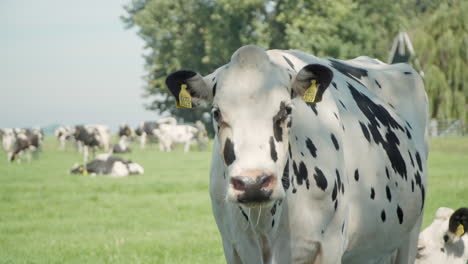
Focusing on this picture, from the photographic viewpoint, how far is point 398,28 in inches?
2312

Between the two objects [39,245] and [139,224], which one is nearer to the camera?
[39,245]

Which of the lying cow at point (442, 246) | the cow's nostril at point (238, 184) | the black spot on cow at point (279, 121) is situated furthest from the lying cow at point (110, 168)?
the cow's nostril at point (238, 184)

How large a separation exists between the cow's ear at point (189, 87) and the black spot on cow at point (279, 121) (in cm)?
55

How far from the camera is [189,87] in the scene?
4555mm

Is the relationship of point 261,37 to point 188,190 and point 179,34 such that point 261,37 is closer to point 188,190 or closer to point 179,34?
point 179,34

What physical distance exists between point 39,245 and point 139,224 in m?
2.30

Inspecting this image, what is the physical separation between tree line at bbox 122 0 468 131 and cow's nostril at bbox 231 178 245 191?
1536 inches

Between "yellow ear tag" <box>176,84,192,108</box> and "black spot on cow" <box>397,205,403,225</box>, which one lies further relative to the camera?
"black spot on cow" <box>397,205,403,225</box>

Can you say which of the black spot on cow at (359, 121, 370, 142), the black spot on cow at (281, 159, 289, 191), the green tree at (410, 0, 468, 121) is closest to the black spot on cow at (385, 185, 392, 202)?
the black spot on cow at (359, 121, 370, 142)

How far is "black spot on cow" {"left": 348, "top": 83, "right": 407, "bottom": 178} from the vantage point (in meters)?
5.65

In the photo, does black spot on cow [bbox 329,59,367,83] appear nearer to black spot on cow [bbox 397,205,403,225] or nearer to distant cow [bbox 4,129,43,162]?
black spot on cow [bbox 397,205,403,225]

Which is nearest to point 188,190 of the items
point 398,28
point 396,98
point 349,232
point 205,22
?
point 396,98

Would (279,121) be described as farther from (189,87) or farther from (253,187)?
(189,87)

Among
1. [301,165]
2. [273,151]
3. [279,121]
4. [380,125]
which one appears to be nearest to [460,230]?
[380,125]
